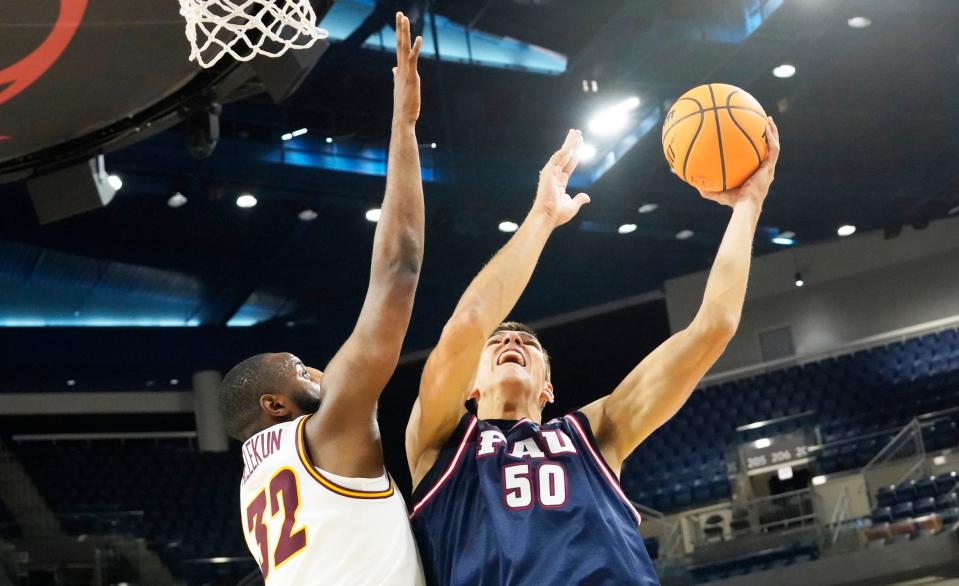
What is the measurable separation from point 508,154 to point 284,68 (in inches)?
343

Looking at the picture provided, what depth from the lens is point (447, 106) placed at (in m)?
13.2

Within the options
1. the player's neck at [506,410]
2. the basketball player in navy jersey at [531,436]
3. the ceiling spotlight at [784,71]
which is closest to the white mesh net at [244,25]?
the basketball player in navy jersey at [531,436]

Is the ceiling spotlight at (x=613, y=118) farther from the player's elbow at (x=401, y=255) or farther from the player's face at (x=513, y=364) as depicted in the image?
the player's elbow at (x=401, y=255)

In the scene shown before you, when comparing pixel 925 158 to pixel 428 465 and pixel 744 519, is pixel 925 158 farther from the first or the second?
pixel 428 465

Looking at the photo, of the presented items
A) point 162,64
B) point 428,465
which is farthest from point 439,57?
point 428,465

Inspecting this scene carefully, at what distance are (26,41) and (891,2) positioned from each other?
919cm

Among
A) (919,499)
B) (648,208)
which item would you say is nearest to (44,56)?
(919,499)

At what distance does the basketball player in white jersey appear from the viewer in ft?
7.83

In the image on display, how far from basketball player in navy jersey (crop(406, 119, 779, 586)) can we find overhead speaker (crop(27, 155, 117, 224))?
3017mm

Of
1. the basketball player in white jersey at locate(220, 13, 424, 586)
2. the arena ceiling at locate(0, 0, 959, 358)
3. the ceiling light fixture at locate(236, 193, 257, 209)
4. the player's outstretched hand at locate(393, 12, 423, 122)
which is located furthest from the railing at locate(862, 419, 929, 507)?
the player's outstretched hand at locate(393, 12, 423, 122)

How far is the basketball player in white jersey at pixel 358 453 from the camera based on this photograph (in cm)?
239

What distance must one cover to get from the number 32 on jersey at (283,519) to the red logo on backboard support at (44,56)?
270 centimetres

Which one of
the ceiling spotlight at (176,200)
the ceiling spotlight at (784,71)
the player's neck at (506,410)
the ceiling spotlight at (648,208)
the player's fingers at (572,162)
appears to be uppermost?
the ceiling spotlight at (784,71)

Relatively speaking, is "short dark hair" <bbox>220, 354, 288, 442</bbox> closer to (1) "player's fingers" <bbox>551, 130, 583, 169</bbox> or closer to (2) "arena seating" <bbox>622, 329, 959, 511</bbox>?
(1) "player's fingers" <bbox>551, 130, 583, 169</bbox>
